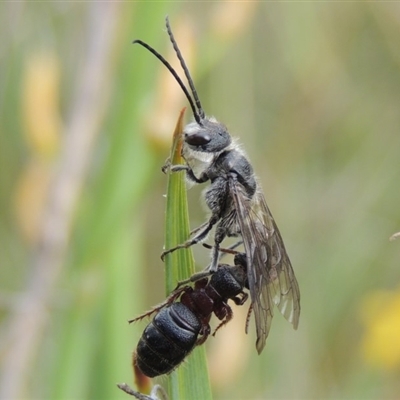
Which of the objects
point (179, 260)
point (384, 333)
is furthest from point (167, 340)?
point (384, 333)

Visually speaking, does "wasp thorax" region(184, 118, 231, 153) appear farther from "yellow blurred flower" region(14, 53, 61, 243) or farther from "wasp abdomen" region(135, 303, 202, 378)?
"yellow blurred flower" region(14, 53, 61, 243)

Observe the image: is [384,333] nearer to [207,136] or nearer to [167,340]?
[207,136]

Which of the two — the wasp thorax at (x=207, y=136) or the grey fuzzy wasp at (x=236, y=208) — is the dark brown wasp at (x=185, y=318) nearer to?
the grey fuzzy wasp at (x=236, y=208)

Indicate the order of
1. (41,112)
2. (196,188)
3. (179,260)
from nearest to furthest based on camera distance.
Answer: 1. (179,260)
2. (41,112)
3. (196,188)

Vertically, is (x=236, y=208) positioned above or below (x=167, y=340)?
above

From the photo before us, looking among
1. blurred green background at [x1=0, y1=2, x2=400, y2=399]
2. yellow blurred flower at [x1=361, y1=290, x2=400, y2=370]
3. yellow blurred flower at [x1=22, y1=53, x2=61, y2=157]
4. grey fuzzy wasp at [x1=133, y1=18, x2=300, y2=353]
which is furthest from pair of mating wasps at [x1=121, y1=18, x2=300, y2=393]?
yellow blurred flower at [x1=361, y1=290, x2=400, y2=370]

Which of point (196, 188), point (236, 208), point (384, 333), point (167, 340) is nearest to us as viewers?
point (167, 340)

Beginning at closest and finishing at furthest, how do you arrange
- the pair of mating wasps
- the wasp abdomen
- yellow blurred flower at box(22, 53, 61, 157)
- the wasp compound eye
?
the wasp abdomen
the pair of mating wasps
the wasp compound eye
yellow blurred flower at box(22, 53, 61, 157)

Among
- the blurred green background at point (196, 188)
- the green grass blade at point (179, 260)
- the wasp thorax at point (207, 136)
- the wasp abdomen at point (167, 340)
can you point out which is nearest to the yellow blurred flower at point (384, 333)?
the blurred green background at point (196, 188)
